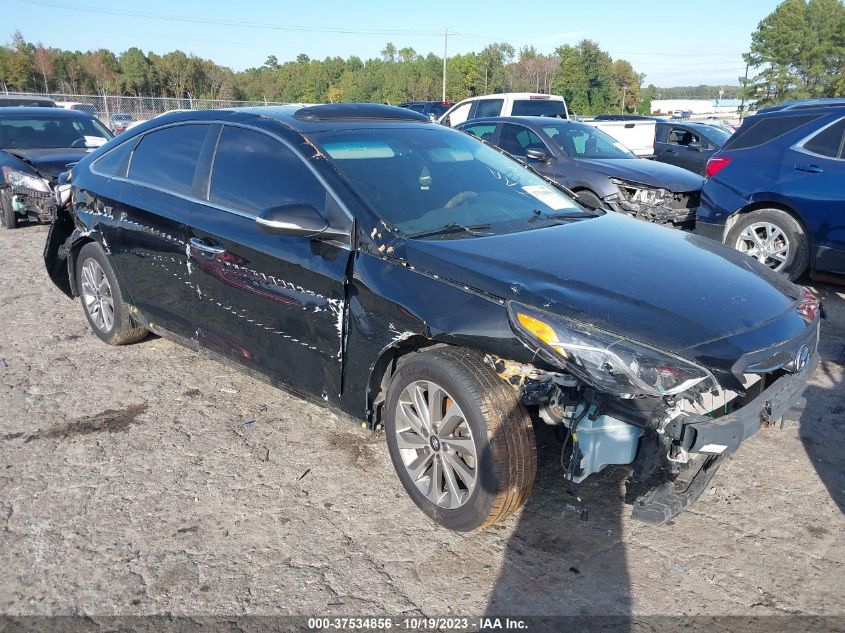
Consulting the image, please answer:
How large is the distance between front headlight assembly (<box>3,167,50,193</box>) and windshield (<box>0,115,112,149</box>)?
2.03ft

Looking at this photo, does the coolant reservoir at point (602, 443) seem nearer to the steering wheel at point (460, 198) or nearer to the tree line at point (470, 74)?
the steering wheel at point (460, 198)

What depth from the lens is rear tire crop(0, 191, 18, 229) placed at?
1016 cm

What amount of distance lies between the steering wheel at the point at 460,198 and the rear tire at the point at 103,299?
8.65 feet

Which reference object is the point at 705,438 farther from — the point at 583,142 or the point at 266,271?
the point at 583,142

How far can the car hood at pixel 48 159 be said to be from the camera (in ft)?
31.4

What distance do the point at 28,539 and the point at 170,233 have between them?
1921mm

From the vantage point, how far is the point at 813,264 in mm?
6426

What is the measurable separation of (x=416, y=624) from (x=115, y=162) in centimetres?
395

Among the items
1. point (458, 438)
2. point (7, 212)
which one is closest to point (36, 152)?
point (7, 212)

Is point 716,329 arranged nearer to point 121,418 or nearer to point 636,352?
point 636,352

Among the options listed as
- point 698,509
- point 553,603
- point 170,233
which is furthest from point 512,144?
point 553,603

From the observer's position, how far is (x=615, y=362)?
2557 millimetres

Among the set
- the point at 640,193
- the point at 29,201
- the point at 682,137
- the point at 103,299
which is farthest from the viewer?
the point at 682,137

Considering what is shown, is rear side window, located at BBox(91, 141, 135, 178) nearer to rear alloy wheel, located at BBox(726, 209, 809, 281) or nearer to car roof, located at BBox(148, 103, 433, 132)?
car roof, located at BBox(148, 103, 433, 132)
